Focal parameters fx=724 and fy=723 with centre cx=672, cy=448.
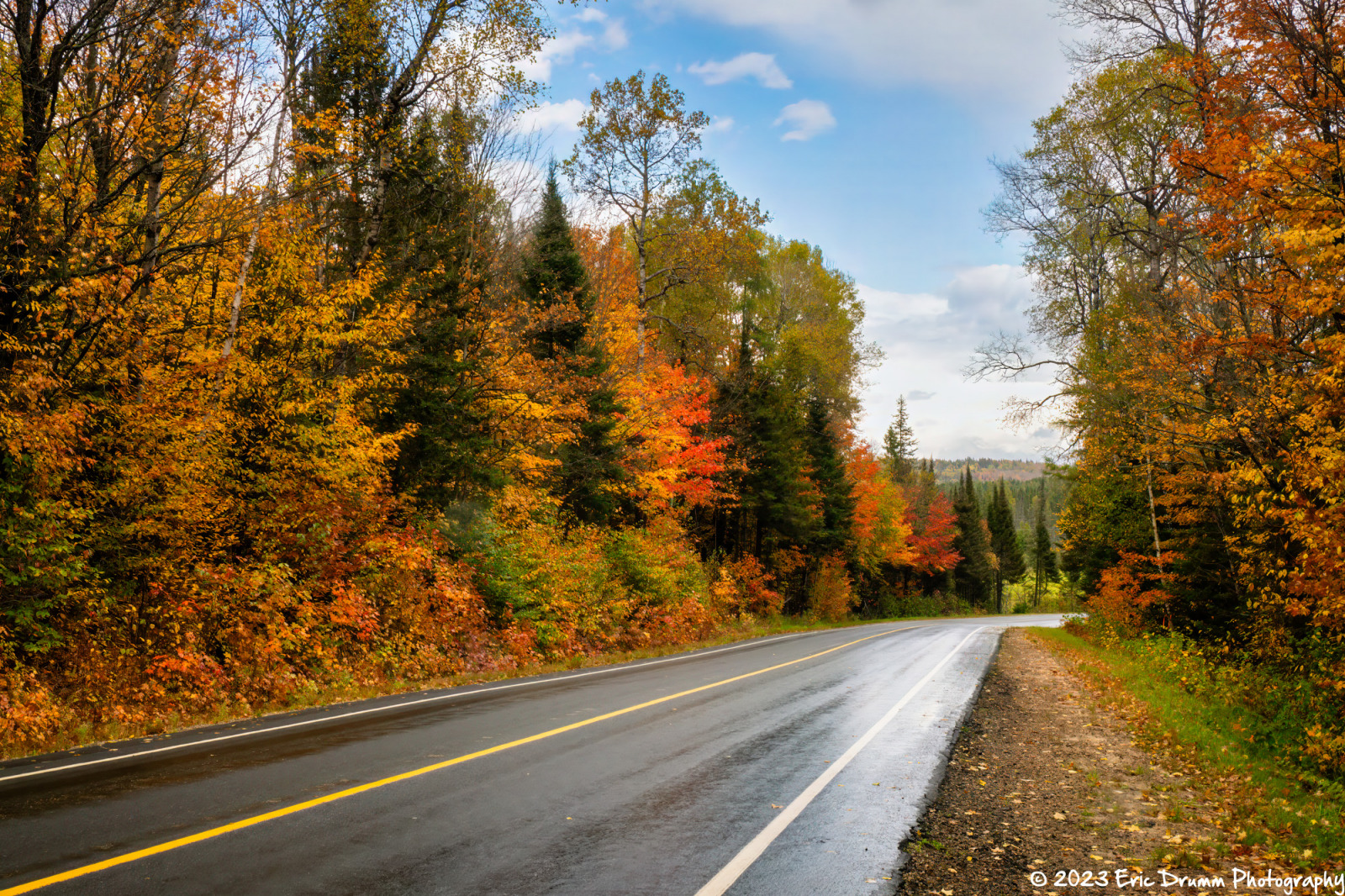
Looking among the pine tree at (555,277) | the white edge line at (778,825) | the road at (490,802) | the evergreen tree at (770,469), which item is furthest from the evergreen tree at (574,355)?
the white edge line at (778,825)

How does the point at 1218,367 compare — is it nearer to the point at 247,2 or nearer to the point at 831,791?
the point at 831,791

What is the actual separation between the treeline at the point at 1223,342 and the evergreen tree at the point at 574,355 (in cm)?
1230

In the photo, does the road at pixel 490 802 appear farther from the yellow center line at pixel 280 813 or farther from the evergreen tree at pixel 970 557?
the evergreen tree at pixel 970 557

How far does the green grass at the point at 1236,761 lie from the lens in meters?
5.52

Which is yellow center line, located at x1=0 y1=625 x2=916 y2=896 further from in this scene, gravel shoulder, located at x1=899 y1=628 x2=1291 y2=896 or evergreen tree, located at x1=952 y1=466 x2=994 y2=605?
evergreen tree, located at x1=952 y1=466 x2=994 y2=605

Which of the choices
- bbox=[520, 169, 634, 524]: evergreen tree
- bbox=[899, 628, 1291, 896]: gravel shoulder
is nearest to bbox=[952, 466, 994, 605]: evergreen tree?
bbox=[520, 169, 634, 524]: evergreen tree

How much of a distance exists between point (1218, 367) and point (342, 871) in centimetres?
1459

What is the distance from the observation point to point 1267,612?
12.2 metres

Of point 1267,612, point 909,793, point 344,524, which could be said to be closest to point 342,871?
point 909,793

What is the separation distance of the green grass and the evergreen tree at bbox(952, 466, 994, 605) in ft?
194

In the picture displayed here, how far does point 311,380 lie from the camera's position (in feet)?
40.0

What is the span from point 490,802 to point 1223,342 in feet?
36.7

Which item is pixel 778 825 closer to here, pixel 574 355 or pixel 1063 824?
pixel 1063 824

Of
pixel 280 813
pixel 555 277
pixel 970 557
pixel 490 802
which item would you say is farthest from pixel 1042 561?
pixel 280 813
